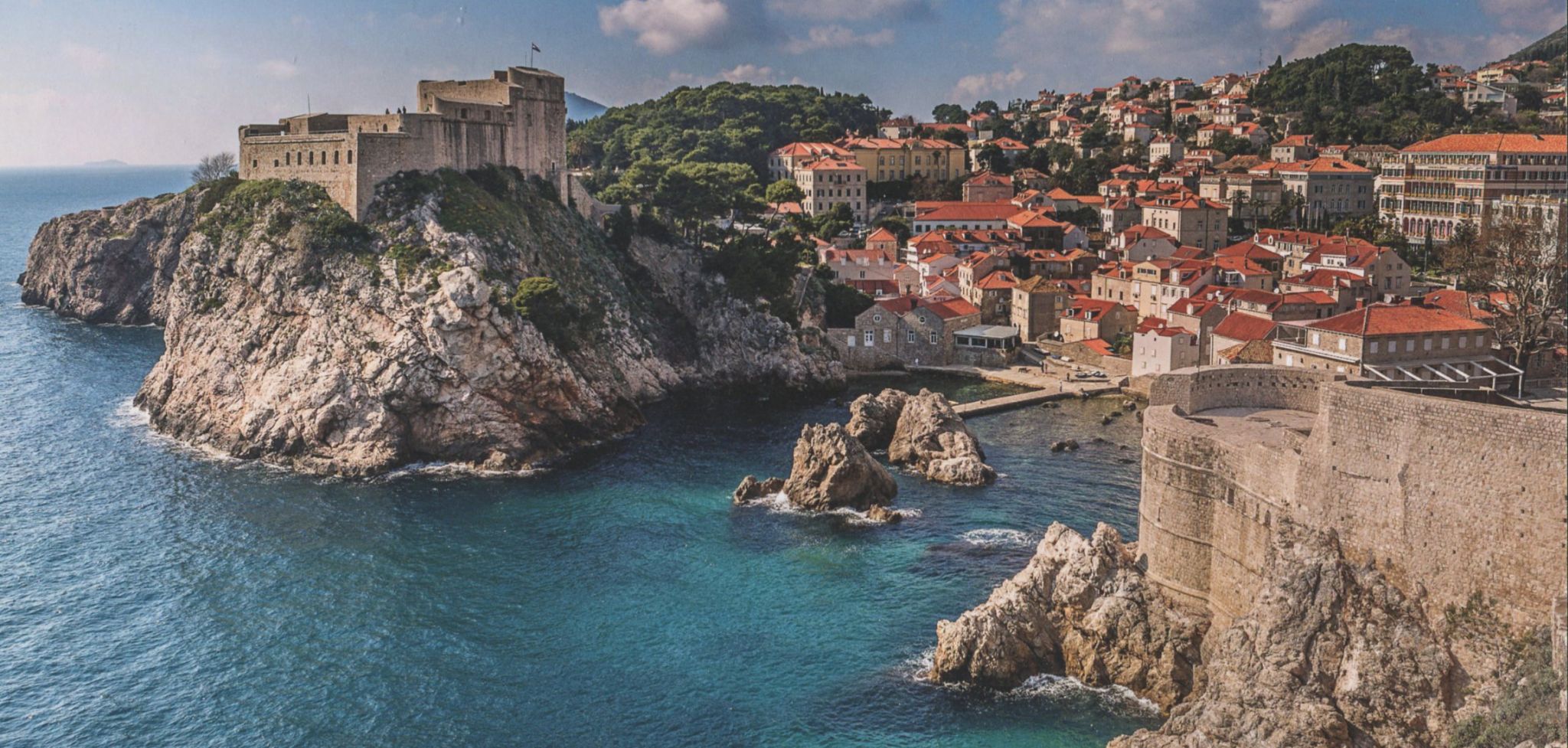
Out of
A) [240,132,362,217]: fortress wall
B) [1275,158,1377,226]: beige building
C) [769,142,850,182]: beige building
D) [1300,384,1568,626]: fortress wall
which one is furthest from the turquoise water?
[769,142,850,182]: beige building

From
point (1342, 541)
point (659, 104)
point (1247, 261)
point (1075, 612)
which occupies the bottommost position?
point (1075, 612)

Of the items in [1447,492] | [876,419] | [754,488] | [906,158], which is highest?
[906,158]

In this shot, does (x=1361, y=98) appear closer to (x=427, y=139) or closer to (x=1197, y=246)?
(x=1197, y=246)

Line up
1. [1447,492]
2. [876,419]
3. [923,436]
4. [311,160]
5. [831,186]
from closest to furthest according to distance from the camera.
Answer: [1447,492]
[923,436]
[876,419]
[311,160]
[831,186]

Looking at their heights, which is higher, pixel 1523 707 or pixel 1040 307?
pixel 1040 307

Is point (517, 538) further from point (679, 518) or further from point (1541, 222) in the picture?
point (1541, 222)

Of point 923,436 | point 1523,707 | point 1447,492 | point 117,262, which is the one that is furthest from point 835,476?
point 117,262

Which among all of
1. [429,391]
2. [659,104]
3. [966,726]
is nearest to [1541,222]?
[966,726]
